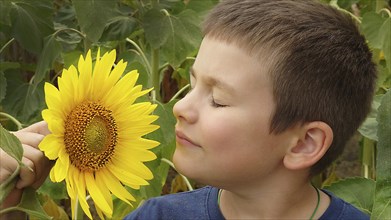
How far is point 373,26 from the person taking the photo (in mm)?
1528

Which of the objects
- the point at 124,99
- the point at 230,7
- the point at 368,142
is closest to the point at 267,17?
the point at 230,7

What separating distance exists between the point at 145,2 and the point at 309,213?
675 millimetres

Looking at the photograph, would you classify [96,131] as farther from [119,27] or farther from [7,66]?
[7,66]

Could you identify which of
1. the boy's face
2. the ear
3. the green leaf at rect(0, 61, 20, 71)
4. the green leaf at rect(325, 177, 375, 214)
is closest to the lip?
the boy's face

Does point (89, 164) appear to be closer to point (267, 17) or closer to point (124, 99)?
point (124, 99)

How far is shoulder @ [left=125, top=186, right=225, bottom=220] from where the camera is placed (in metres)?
0.98

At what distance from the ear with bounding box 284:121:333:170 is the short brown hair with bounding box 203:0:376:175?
0.4 inches

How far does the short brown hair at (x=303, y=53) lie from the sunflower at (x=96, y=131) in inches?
5.5

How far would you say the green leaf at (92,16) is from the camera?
1293mm

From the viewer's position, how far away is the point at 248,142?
0.86 meters

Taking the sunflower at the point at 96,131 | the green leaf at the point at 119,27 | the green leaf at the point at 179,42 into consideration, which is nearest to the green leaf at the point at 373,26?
the green leaf at the point at 179,42

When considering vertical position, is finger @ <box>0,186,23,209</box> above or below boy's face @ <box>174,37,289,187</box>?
below

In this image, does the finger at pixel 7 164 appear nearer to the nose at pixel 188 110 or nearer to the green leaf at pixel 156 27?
the nose at pixel 188 110

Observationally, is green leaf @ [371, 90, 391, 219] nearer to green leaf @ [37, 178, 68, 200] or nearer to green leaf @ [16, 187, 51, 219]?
green leaf @ [16, 187, 51, 219]
